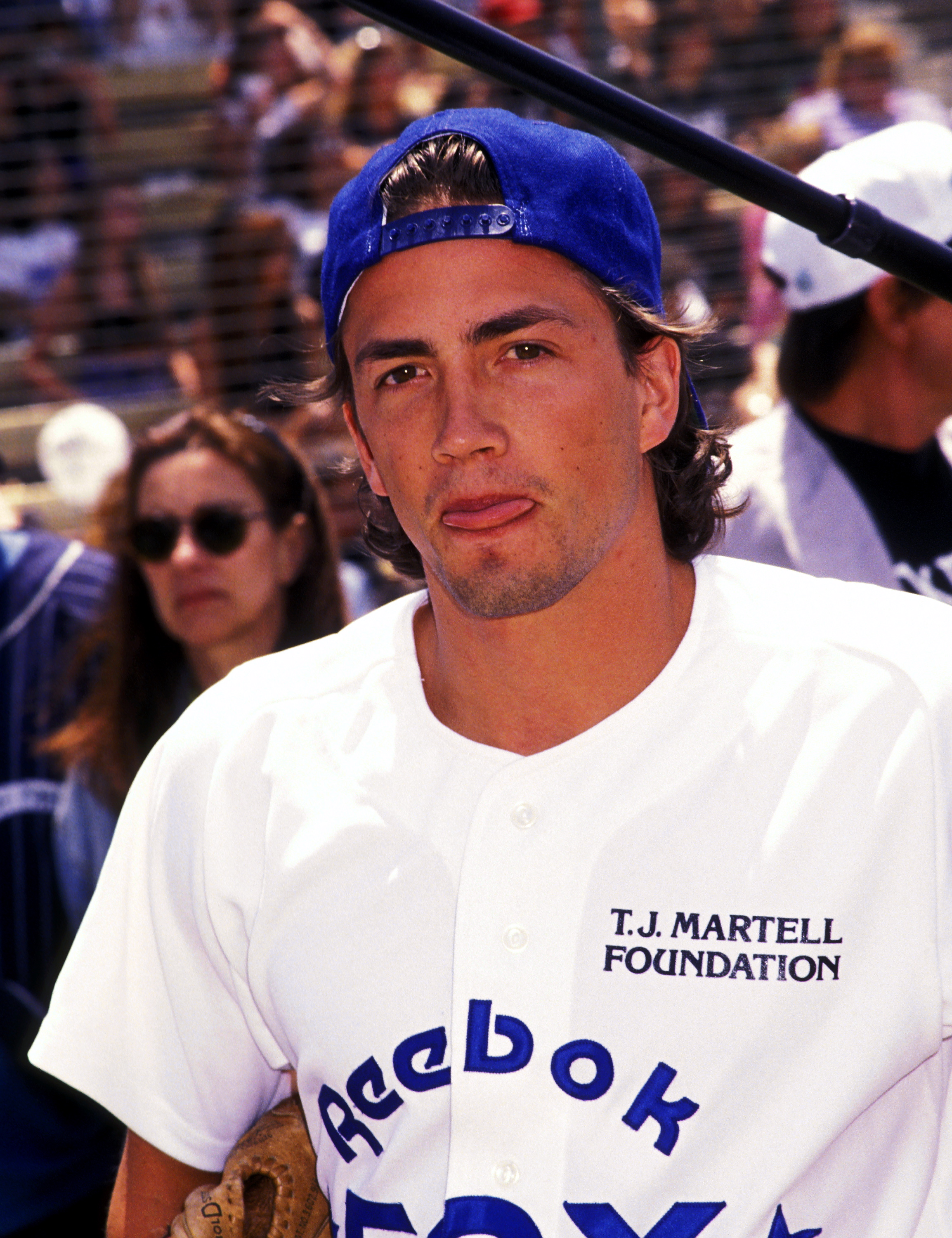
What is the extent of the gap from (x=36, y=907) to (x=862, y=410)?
2.00 meters

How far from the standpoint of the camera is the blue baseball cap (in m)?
1.70

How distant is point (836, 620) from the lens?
1736 mm

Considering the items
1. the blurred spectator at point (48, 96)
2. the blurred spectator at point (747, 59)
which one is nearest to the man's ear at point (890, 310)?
the blurred spectator at point (747, 59)

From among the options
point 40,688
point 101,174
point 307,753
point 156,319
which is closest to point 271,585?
point 40,688

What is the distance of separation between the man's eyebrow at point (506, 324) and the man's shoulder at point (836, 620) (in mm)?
405

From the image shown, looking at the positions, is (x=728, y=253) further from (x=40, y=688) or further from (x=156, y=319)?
(x=40, y=688)

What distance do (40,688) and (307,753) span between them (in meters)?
1.56

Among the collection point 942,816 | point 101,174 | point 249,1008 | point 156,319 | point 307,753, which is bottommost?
point 156,319

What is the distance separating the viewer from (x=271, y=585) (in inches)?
135

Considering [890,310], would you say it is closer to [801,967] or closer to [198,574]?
[198,574]

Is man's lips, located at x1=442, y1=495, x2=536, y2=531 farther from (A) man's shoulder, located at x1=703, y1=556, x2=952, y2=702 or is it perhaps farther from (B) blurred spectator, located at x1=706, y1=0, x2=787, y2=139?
(B) blurred spectator, located at x1=706, y1=0, x2=787, y2=139

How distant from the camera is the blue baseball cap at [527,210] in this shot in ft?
5.59

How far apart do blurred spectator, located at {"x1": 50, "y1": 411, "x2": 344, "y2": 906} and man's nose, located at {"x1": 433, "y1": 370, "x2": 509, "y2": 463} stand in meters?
1.73

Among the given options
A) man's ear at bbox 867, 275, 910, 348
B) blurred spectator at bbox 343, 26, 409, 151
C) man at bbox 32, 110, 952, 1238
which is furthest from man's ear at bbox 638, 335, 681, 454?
blurred spectator at bbox 343, 26, 409, 151
